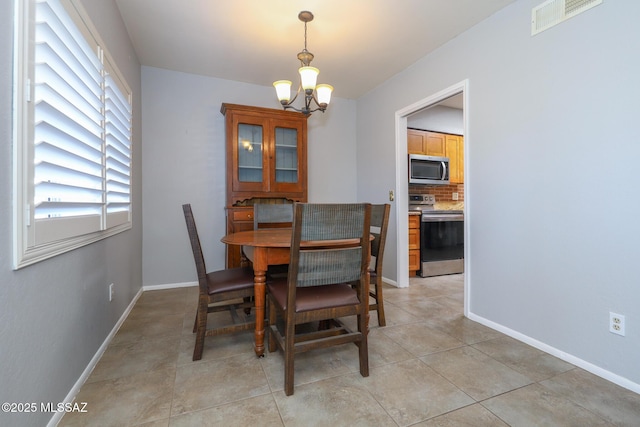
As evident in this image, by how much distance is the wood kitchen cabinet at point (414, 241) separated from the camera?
3854mm

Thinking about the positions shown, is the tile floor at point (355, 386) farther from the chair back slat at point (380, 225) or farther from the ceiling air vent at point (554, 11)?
the ceiling air vent at point (554, 11)

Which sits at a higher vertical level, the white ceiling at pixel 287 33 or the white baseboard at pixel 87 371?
the white ceiling at pixel 287 33

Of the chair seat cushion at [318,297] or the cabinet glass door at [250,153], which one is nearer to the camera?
the chair seat cushion at [318,297]

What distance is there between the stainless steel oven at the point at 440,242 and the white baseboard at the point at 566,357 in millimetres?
1533

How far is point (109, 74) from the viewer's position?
76.7 inches

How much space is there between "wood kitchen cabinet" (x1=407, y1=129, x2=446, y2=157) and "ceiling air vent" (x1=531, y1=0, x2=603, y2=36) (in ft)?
7.05

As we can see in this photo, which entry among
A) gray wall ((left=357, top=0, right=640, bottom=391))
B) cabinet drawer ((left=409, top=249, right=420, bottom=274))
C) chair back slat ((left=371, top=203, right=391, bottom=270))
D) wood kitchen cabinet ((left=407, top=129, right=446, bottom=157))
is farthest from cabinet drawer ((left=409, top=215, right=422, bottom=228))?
chair back slat ((left=371, top=203, right=391, bottom=270))

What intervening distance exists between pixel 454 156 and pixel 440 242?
143 centimetres

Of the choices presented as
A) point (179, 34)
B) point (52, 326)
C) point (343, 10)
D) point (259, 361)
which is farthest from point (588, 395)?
point (179, 34)

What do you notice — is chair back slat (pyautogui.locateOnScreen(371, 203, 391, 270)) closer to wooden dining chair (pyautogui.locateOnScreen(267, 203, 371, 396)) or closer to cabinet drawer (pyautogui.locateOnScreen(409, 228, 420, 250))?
wooden dining chair (pyautogui.locateOnScreen(267, 203, 371, 396))

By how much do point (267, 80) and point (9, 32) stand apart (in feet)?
9.18

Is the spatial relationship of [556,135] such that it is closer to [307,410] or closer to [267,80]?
[307,410]

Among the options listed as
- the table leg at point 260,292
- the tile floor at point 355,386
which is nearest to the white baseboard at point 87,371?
the tile floor at point 355,386

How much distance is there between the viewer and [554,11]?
186 centimetres
